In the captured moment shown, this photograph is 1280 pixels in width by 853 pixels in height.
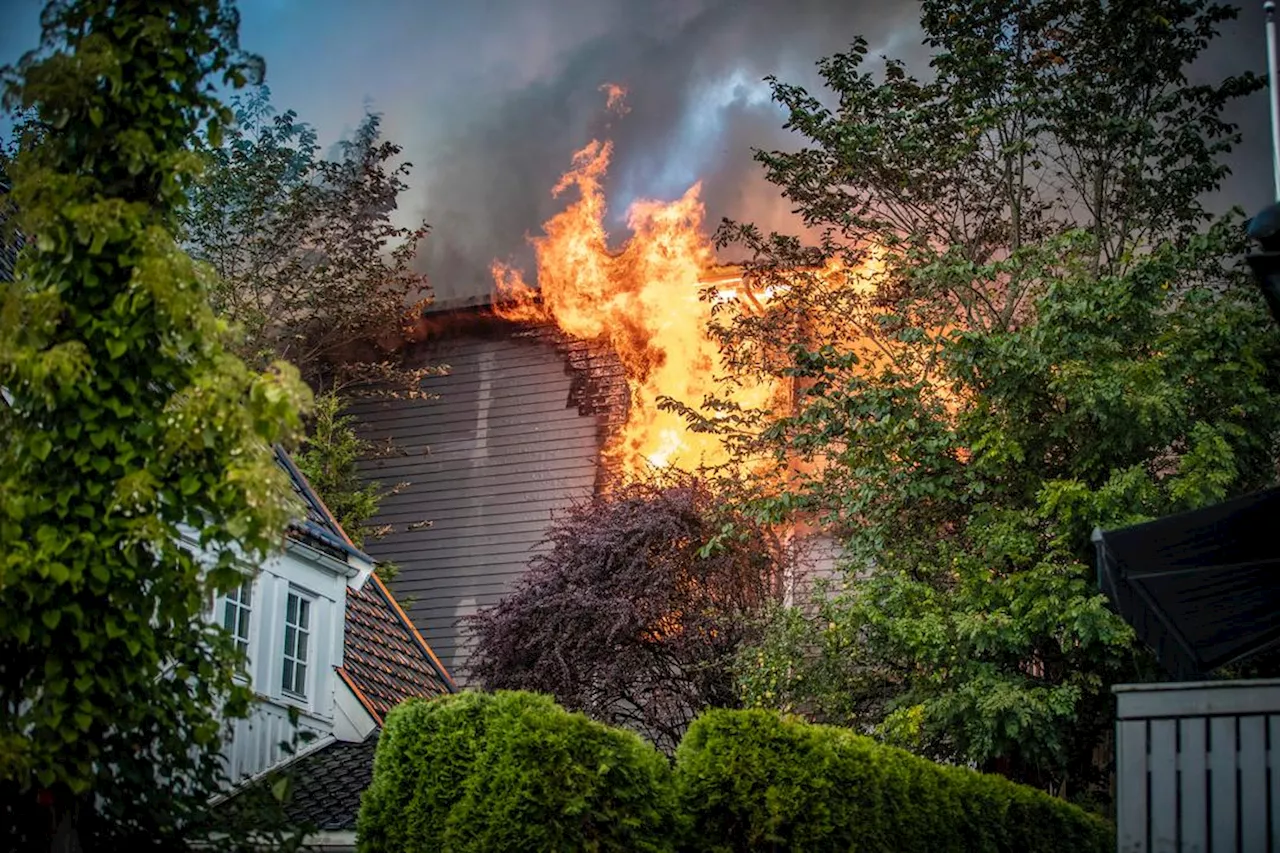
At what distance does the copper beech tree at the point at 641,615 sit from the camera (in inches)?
868

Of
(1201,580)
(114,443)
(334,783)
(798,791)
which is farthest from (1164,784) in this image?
(334,783)

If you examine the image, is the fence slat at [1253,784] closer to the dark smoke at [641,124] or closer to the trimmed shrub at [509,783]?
the trimmed shrub at [509,783]

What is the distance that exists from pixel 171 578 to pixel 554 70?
24753mm

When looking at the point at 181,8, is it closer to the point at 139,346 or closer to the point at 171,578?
the point at 139,346

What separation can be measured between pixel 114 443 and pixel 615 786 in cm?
449

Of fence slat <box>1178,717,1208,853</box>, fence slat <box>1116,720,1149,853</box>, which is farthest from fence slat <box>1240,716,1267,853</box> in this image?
fence slat <box>1116,720,1149,853</box>

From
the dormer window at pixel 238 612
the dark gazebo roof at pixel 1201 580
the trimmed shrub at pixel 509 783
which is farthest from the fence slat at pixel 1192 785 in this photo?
the dormer window at pixel 238 612

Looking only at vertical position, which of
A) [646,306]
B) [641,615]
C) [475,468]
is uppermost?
[646,306]

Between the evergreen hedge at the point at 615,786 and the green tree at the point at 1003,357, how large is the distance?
18.4 ft

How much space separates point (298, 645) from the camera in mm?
15320

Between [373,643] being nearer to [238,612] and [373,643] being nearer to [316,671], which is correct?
[316,671]

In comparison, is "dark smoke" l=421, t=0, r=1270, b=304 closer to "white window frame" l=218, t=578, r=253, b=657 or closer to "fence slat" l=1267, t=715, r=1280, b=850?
"white window frame" l=218, t=578, r=253, b=657

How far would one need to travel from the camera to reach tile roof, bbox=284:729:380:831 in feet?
43.1

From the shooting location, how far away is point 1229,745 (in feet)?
26.3
